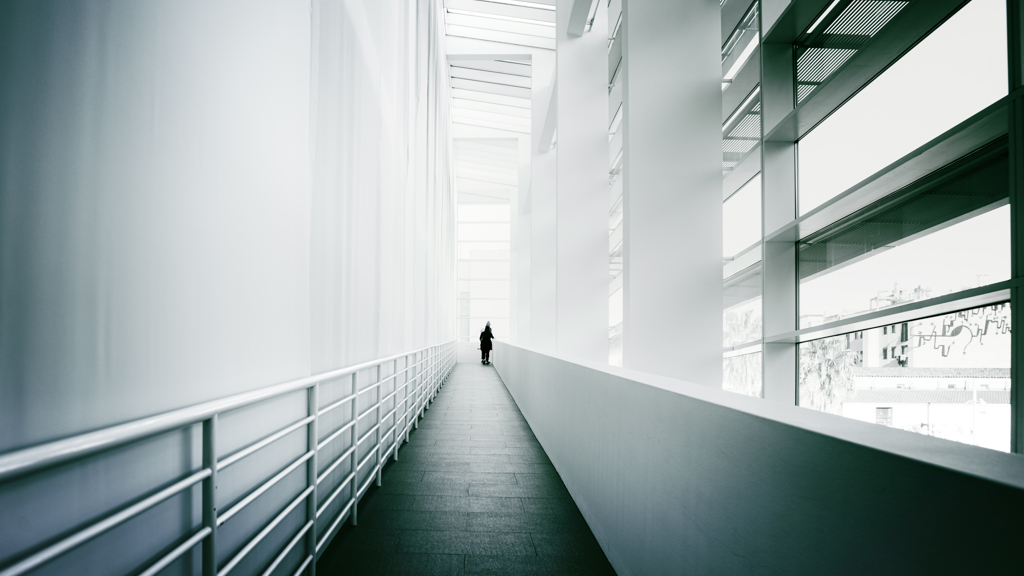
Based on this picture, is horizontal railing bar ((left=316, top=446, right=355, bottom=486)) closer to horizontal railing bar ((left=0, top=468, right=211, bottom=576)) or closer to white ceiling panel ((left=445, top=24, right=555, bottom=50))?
horizontal railing bar ((left=0, top=468, right=211, bottom=576))

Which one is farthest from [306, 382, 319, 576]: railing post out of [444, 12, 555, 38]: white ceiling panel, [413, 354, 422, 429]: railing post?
[444, 12, 555, 38]: white ceiling panel

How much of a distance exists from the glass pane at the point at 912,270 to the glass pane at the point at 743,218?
132cm

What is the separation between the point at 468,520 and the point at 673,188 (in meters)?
3.21

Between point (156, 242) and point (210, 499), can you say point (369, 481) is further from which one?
point (156, 242)

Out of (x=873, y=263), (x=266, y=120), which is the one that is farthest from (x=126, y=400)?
(x=873, y=263)

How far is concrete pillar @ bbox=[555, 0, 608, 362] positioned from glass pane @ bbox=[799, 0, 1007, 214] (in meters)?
3.83

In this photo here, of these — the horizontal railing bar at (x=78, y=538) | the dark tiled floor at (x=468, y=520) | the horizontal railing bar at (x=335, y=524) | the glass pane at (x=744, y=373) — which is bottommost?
the dark tiled floor at (x=468, y=520)

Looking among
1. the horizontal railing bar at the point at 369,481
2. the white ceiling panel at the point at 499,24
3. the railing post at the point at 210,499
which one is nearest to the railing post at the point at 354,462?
the horizontal railing bar at the point at 369,481

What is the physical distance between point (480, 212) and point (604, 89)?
17.5m

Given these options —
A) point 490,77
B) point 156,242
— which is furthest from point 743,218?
point 490,77

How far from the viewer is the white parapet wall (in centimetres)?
81

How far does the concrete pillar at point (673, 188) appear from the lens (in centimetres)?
446

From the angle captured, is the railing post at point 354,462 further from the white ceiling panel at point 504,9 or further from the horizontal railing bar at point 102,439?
the white ceiling panel at point 504,9

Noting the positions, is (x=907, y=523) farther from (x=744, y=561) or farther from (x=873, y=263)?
(x=873, y=263)
